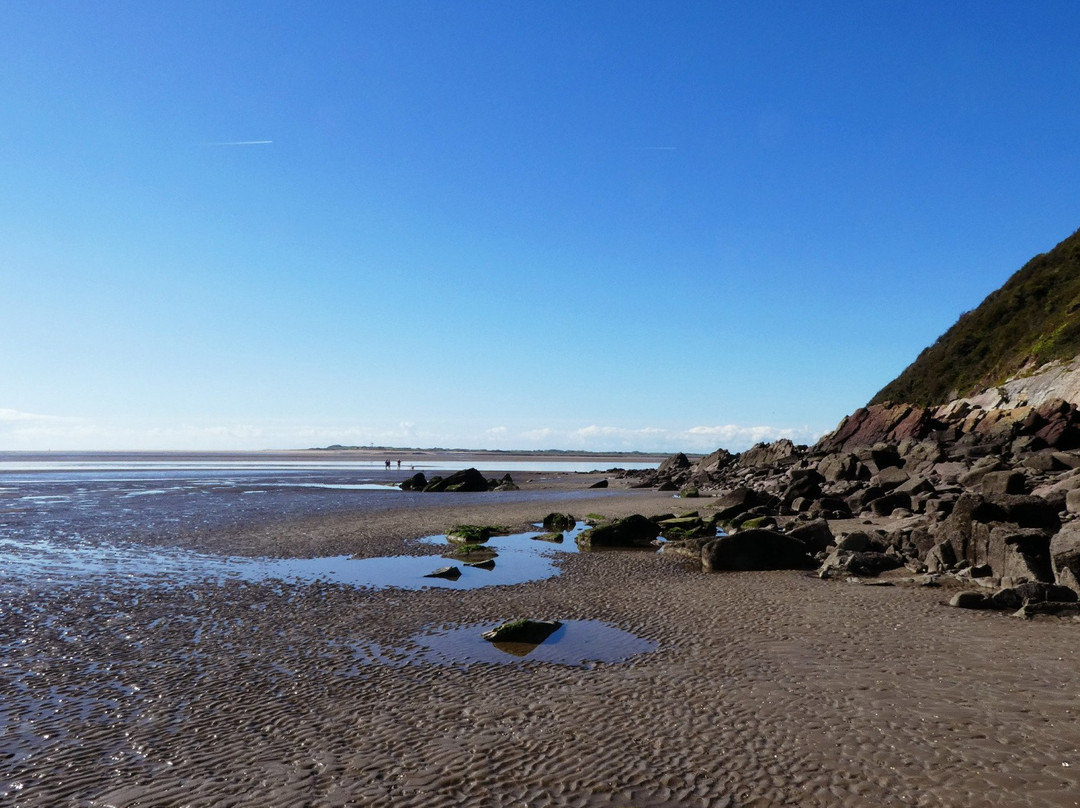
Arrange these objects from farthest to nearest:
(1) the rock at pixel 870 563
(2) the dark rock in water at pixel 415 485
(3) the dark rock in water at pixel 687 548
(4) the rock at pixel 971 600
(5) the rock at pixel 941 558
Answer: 1. (2) the dark rock in water at pixel 415 485
2. (3) the dark rock in water at pixel 687 548
3. (1) the rock at pixel 870 563
4. (5) the rock at pixel 941 558
5. (4) the rock at pixel 971 600

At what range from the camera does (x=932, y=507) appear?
948 inches

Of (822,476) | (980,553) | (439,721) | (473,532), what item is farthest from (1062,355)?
(439,721)

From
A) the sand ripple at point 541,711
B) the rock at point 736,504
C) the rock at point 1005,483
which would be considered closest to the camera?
the sand ripple at point 541,711

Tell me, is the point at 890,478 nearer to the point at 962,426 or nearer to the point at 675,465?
the point at 962,426

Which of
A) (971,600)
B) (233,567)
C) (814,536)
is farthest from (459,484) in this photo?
(971,600)

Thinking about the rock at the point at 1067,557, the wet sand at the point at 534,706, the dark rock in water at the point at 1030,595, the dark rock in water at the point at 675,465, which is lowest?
the wet sand at the point at 534,706

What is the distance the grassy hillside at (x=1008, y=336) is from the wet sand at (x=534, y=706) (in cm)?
5020

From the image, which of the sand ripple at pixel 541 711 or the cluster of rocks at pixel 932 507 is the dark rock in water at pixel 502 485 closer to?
the cluster of rocks at pixel 932 507

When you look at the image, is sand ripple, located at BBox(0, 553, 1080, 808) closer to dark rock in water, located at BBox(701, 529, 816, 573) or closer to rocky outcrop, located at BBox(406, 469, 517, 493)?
dark rock in water, located at BBox(701, 529, 816, 573)

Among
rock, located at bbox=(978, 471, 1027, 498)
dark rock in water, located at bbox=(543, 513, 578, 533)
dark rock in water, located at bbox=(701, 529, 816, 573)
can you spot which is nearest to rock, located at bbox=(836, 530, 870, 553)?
dark rock in water, located at bbox=(701, 529, 816, 573)

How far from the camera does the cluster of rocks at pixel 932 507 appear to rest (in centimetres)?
1590

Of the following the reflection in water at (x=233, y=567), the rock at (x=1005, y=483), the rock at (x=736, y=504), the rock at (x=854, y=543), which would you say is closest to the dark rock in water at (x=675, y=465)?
the rock at (x=736, y=504)

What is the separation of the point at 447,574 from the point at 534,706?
10.6 metres

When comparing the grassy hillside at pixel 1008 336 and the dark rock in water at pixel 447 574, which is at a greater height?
the grassy hillside at pixel 1008 336
